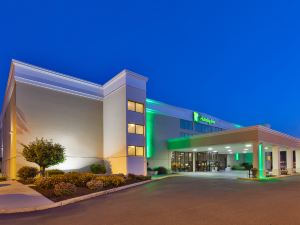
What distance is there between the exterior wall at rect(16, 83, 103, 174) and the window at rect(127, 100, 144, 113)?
4948mm

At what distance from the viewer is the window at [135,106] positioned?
29.4 m

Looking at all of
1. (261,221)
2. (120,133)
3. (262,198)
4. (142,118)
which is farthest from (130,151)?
(261,221)

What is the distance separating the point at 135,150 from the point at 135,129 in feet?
7.80

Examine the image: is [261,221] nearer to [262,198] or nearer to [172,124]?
[262,198]

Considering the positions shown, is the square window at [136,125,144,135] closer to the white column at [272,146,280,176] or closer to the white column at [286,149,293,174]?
the white column at [272,146,280,176]

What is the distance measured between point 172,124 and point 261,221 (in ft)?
104

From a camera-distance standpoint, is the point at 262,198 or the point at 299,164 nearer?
the point at 262,198

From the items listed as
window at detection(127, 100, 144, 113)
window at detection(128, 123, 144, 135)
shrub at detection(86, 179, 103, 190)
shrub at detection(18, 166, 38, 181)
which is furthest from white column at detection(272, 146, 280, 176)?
shrub at detection(18, 166, 38, 181)

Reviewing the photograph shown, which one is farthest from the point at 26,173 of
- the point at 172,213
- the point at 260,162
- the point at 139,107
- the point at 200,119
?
the point at 200,119

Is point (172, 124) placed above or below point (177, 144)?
above

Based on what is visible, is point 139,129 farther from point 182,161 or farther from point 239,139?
point 182,161

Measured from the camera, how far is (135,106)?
98.3 feet

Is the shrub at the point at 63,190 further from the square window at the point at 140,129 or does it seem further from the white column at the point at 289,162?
the white column at the point at 289,162

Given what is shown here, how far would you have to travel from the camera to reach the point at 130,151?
28406 millimetres
